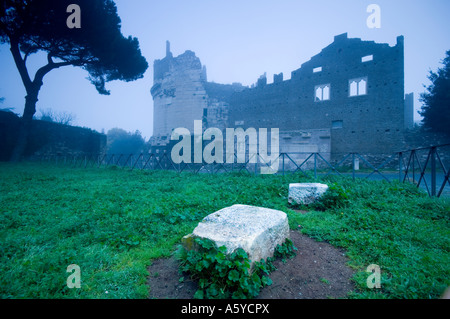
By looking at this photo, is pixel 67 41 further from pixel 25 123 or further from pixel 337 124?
pixel 337 124

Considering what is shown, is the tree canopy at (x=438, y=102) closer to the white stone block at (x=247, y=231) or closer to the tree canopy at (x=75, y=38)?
the white stone block at (x=247, y=231)

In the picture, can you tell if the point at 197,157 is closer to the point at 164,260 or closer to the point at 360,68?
the point at 360,68

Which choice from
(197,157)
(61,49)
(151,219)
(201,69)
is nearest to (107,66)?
(61,49)

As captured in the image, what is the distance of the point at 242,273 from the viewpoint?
1.75m

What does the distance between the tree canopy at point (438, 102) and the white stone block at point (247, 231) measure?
52.5 feet

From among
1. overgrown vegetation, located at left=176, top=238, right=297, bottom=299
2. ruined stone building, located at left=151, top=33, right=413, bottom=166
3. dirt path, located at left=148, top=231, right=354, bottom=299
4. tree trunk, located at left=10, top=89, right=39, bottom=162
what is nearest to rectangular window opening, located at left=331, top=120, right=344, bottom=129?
ruined stone building, located at left=151, top=33, right=413, bottom=166

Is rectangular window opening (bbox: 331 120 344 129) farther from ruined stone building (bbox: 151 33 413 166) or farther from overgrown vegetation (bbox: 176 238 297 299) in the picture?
overgrown vegetation (bbox: 176 238 297 299)

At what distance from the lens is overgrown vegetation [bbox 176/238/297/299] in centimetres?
171

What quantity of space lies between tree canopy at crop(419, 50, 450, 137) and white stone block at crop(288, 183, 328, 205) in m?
13.8


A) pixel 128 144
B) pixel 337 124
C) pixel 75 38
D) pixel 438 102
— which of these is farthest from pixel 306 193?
pixel 128 144

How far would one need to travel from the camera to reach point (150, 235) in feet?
9.77

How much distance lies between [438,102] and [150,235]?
18556 mm

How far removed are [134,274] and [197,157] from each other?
1551 centimetres
